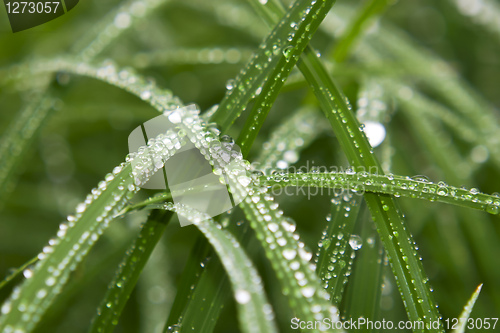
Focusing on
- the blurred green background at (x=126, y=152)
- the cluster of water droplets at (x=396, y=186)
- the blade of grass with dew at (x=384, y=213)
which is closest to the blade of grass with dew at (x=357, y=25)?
the blurred green background at (x=126, y=152)

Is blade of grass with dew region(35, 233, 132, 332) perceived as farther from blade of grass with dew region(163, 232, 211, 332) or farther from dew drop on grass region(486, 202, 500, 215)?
dew drop on grass region(486, 202, 500, 215)

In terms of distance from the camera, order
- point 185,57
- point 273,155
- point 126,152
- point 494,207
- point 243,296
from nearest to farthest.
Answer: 1. point 243,296
2. point 494,207
3. point 273,155
4. point 185,57
5. point 126,152

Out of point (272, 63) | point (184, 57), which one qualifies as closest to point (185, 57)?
point (184, 57)

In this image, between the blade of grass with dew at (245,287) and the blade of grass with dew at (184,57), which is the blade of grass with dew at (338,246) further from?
the blade of grass with dew at (184,57)

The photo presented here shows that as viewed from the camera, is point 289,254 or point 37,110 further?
point 37,110

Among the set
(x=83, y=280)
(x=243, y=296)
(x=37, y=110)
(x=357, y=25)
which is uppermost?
(x=357, y=25)

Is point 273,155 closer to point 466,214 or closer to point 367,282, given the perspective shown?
point 367,282

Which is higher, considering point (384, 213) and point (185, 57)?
point (185, 57)
